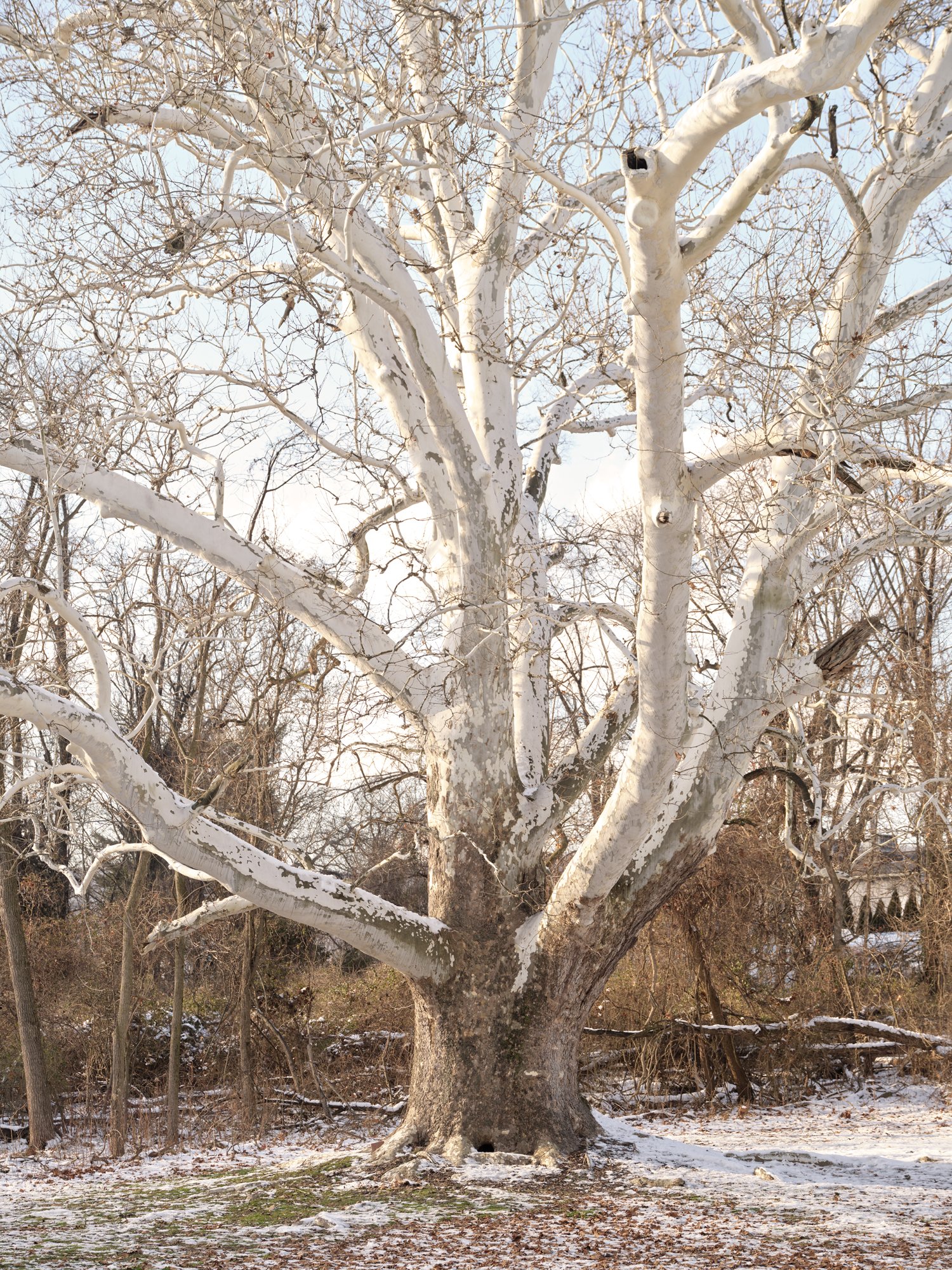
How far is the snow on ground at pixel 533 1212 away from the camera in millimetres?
4887

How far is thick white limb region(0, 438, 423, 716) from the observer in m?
6.71

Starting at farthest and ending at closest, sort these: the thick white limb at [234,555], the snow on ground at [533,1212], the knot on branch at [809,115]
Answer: the thick white limb at [234,555]
the snow on ground at [533,1212]
the knot on branch at [809,115]

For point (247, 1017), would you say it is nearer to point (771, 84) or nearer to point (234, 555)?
point (234, 555)

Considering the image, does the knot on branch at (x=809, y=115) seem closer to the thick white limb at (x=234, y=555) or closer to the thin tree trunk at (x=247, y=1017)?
the thick white limb at (x=234, y=555)

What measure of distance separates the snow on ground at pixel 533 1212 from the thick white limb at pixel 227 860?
1374 millimetres

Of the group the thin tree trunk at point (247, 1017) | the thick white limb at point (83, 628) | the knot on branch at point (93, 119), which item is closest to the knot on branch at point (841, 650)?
the thick white limb at point (83, 628)

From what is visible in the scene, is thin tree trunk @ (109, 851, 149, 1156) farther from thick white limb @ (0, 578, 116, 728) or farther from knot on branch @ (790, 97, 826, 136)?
knot on branch @ (790, 97, 826, 136)

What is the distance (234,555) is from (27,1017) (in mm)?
Answer: 7130

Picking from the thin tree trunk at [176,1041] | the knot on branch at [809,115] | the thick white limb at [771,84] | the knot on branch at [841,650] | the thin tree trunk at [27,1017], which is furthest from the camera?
the thin tree trunk at [27,1017]

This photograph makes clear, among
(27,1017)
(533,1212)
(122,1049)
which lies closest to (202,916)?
(533,1212)

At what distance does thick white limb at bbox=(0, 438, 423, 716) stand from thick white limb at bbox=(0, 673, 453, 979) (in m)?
1.38

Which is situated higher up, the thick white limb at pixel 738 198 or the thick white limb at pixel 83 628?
the thick white limb at pixel 738 198

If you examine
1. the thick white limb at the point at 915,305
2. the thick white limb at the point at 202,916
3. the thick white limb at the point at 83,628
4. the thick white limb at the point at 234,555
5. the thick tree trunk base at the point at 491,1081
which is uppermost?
the thick white limb at the point at 915,305

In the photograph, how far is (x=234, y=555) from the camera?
22.8 feet
